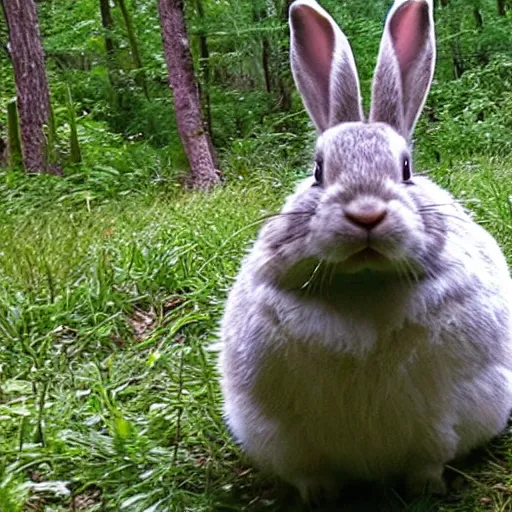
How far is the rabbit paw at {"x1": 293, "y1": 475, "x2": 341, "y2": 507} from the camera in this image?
94.3 inches

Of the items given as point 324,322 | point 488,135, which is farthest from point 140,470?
point 488,135

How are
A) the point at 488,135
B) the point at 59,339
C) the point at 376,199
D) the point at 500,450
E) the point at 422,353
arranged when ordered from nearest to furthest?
the point at 376,199
the point at 422,353
the point at 500,450
the point at 59,339
the point at 488,135

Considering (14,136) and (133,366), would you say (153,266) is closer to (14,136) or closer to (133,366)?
(133,366)

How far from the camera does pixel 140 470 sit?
2.57 m

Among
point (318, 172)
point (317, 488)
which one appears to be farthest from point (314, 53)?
point (317, 488)

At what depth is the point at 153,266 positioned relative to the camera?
3.98 metres

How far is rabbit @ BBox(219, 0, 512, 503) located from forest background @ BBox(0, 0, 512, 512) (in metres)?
0.18

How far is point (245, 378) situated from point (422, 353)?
1.67 feet

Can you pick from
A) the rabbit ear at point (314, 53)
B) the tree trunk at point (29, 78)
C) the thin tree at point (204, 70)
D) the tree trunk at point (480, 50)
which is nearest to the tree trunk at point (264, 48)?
the thin tree at point (204, 70)

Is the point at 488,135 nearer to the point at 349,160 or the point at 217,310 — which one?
the point at 217,310

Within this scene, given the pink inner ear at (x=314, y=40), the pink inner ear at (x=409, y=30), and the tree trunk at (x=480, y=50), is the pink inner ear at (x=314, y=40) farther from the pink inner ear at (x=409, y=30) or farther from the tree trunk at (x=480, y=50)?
the tree trunk at (x=480, y=50)

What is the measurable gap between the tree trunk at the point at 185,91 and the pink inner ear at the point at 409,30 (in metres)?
4.94

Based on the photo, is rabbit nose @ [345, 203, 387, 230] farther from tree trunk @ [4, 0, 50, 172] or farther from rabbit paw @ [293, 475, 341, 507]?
tree trunk @ [4, 0, 50, 172]

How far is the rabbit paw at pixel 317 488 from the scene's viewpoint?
2.39 metres
